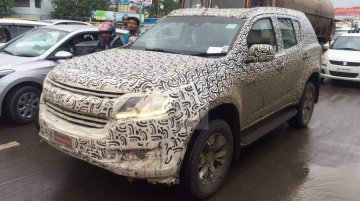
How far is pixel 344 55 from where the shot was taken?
1125cm

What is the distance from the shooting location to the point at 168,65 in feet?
12.3

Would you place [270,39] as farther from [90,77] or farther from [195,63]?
[90,77]

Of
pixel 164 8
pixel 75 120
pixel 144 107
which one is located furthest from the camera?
pixel 164 8

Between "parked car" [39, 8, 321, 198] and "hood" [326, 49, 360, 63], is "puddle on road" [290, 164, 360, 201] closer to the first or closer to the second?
"parked car" [39, 8, 321, 198]

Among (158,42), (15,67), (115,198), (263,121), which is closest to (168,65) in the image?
(158,42)

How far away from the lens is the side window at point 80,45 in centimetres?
667

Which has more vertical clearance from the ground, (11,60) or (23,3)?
(23,3)

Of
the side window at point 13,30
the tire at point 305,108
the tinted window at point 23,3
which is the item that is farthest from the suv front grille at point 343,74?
the tinted window at point 23,3

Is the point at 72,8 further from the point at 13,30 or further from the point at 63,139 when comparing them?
the point at 63,139

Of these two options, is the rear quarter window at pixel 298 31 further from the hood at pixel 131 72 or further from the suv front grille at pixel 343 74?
the suv front grille at pixel 343 74

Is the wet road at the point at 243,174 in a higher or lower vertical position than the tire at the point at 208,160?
lower

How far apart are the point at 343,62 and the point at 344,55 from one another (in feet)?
0.96

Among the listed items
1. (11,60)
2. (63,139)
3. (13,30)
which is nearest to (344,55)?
(13,30)

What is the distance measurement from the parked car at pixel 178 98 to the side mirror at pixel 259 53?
0.04 ft
